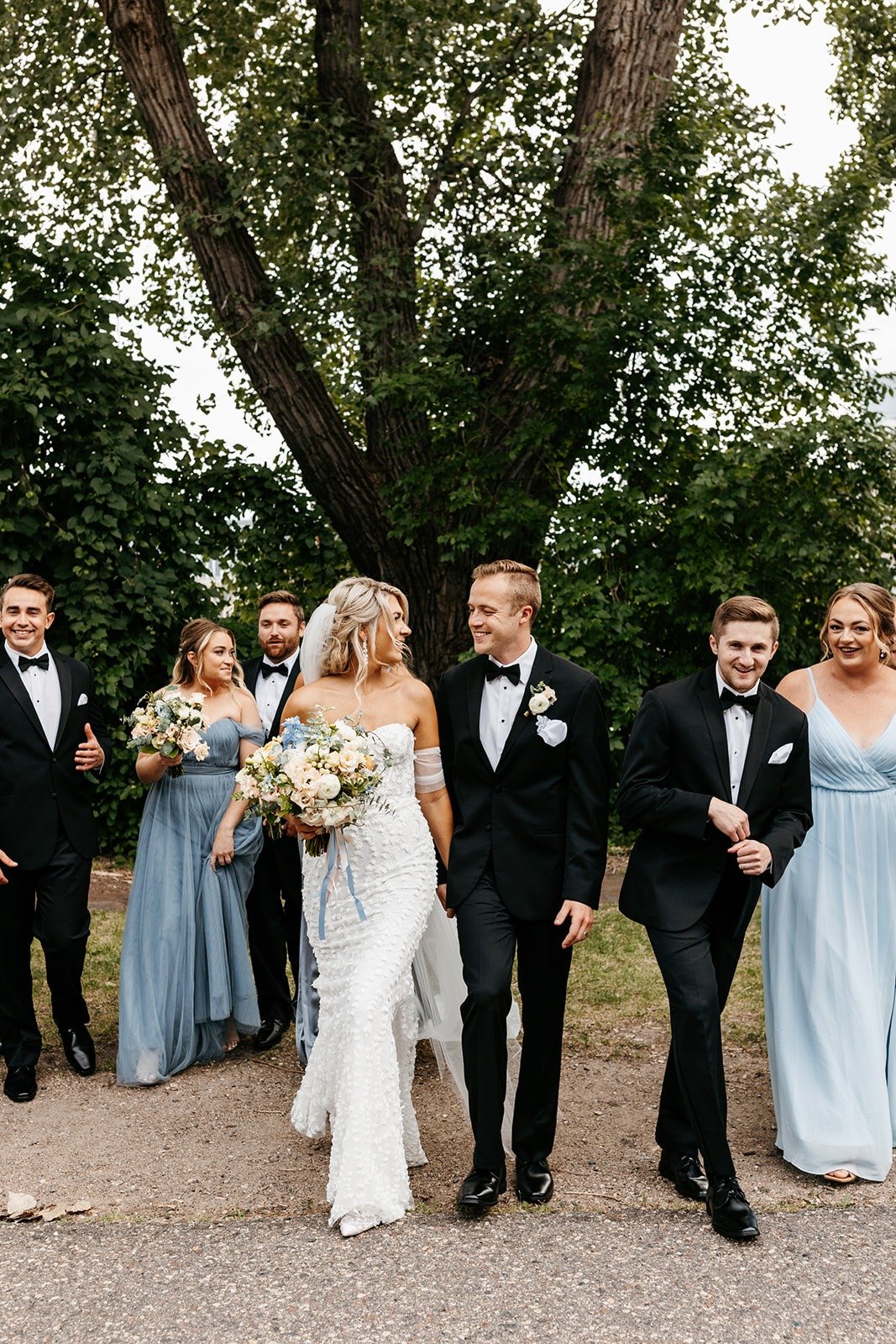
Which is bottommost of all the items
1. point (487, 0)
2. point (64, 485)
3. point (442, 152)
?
point (64, 485)

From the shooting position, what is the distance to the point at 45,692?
257 inches

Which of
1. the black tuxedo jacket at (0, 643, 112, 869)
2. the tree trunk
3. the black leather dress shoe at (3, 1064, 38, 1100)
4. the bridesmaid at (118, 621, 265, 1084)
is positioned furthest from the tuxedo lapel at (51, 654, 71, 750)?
the tree trunk

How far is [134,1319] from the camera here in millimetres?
3846

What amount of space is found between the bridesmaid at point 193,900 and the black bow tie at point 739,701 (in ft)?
9.28

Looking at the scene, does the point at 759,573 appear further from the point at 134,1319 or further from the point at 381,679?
the point at 134,1319

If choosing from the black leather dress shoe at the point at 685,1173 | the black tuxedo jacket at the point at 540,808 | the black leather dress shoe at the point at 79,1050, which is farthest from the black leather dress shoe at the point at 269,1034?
the black leather dress shoe at the point at 685,1173

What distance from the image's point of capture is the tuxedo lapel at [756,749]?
4809mm

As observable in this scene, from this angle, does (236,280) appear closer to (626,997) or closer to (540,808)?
(626,997)

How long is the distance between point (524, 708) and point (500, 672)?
0.18 metres

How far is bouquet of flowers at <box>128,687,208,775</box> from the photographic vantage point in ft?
21.1

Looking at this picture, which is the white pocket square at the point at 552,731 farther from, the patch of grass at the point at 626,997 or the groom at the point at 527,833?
the patch of grass at the point at 626,997

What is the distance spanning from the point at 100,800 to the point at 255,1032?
220 inches

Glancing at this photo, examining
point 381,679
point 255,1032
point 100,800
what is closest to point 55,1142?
point 255,1032

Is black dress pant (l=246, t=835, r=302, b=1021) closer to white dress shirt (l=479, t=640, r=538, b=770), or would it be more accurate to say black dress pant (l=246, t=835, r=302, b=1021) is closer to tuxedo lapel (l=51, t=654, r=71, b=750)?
tuxedo lapel (l=51, t=654, r=71, b=750)
